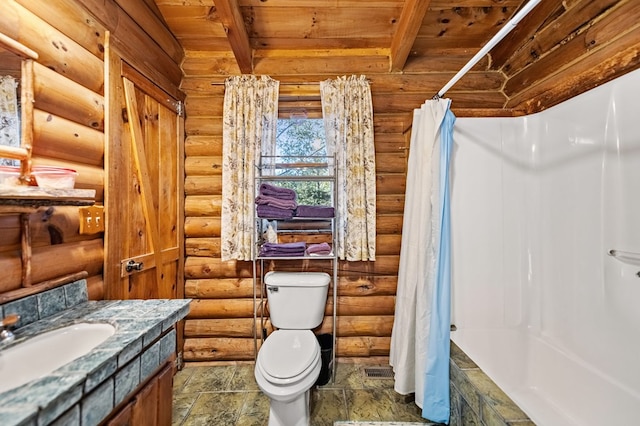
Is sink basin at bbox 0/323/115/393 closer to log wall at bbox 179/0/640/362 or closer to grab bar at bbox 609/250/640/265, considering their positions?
log wall at bbox 179/0/640/362

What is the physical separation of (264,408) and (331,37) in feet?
9.09

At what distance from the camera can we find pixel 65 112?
120cm

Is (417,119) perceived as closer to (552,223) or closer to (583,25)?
(583,25)

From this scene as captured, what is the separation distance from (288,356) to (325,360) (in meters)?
0.51

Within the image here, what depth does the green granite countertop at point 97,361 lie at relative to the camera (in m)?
0.59

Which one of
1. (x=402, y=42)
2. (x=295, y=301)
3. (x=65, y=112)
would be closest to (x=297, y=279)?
(x=295, y=301)

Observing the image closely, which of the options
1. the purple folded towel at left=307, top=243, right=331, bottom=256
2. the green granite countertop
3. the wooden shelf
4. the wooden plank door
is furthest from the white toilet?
the wooden shelf

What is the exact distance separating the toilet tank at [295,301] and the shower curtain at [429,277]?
0.62 m

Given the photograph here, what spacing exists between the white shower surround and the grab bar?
0.03m

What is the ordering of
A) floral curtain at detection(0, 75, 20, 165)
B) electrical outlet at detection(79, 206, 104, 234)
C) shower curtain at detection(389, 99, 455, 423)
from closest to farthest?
floral curtain at detection(0, 75, 20, 165), electrical outlet at detection(79, 206, 104, 234), shower curtain at detection(389, 99, 455, 423)

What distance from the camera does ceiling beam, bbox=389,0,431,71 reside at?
156 centimetres

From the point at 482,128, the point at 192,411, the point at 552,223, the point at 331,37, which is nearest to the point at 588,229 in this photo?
the point at 552,223

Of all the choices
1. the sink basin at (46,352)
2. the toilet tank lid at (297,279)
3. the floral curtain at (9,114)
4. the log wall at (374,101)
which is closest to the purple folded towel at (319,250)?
the toilet tank lid at (297,279)

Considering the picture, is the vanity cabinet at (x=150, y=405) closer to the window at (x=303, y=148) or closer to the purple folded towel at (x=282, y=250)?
the purple folded towel at (x=282, y=250)
